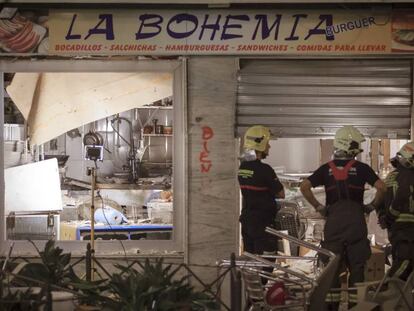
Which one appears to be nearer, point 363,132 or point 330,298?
point 330,298

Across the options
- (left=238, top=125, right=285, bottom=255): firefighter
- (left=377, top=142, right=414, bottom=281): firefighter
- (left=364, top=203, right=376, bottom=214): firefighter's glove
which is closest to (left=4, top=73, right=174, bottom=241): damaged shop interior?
(left=238, top=125, right=285, bottom=255): firefighter

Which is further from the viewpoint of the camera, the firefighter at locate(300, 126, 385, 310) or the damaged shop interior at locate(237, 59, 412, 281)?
the damaged shop interior at locate(237, 59, 412, 281)

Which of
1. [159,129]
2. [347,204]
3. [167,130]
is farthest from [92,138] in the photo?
[347,204]

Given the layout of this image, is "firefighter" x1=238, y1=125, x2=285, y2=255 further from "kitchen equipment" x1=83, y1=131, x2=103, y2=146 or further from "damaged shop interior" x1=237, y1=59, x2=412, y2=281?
"kitchen equipment" x1=83, y1=131, x2=103, y2=146

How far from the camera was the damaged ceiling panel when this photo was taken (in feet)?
27.3

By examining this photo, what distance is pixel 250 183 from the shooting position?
727 cm

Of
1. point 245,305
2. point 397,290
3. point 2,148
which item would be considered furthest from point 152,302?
point 2,148

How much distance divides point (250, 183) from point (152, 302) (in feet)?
9.23

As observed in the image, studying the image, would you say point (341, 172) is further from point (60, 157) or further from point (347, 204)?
point (60, 157)

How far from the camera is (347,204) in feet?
21.7

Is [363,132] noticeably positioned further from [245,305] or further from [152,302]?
[152,302]

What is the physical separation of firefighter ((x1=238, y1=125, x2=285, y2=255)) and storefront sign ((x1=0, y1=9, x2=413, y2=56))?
1286 mm

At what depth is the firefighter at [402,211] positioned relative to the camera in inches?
270

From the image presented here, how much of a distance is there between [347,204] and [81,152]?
149 inches
